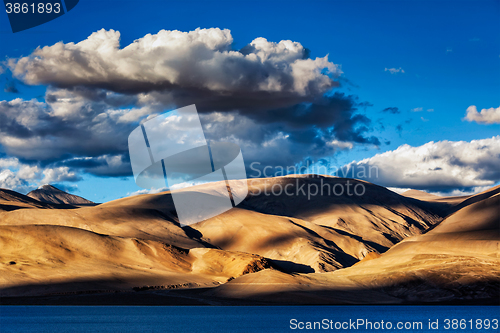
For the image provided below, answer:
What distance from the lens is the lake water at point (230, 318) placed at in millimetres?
53875

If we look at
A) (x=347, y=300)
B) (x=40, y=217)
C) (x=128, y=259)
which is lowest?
(x=347, y=300)

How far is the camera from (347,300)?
8894cm

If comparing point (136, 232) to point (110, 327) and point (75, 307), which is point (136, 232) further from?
point (110, 327)

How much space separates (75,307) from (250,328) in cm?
3105

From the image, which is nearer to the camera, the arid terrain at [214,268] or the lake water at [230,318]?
the lake water at [230,318]

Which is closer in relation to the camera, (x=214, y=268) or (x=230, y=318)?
(x=230, y=318)

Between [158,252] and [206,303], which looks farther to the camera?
[158,252]

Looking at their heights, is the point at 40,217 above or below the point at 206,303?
above

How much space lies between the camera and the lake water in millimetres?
53875

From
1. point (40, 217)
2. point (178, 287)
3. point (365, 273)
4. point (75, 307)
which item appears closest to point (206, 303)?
point (178, 287)

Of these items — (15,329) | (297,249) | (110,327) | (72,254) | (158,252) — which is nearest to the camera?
(15,329)

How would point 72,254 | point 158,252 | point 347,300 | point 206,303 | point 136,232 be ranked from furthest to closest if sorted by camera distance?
point 136,232, point 158,252, point 72,254, point 347,300, point 206,303

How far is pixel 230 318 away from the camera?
64.6 m

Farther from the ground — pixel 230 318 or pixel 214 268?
pixel 214 268
